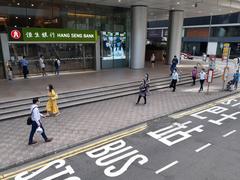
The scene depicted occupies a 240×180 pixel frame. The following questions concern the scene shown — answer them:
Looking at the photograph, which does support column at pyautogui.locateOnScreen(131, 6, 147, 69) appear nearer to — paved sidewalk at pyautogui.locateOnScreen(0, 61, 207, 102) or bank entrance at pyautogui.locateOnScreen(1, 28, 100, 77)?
bank entrance at pyautogui.locateOnScreen(1, 28, 100, 77)

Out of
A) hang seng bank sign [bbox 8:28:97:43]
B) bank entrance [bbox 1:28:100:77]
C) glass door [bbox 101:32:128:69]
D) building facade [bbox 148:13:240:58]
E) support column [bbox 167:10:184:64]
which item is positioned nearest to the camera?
hang seng bank sign [bbox 8:28:97:43]

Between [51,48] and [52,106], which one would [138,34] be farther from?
[52,106]

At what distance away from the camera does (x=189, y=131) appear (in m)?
8.28

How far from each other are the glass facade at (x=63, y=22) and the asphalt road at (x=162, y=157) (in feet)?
36.7

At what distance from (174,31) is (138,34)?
18.4 feet

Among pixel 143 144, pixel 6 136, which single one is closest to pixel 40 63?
pixel 6 136

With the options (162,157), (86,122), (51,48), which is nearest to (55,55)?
(51,48)

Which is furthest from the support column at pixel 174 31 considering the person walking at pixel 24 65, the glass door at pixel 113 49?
the person walking at pixel 24 65

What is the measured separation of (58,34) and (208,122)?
12.0 metres

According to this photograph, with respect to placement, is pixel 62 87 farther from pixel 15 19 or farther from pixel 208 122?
pixel 208 122

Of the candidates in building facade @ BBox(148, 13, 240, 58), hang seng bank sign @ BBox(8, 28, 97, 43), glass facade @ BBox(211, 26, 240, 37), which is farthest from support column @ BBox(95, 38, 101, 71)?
glass facade @ BBox(211, 26, 240, 37)

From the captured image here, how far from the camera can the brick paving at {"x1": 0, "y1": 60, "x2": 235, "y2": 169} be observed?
6824mm

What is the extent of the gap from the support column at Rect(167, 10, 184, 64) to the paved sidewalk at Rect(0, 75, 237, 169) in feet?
34.8

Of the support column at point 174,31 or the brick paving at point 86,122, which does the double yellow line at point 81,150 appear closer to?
the brick paving at point 86,122
